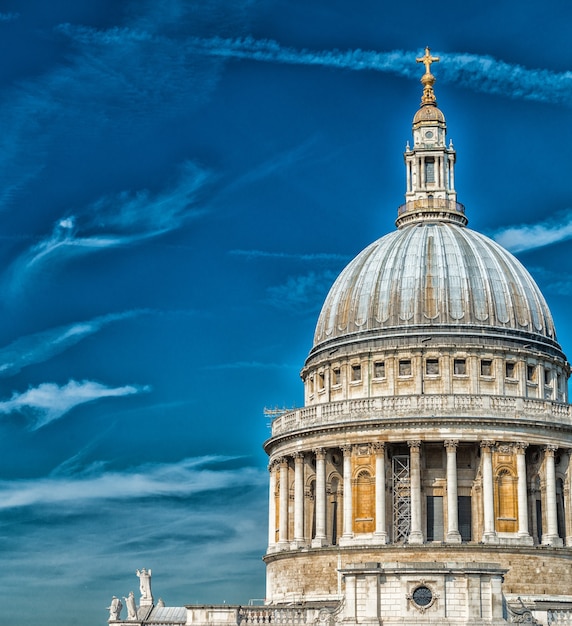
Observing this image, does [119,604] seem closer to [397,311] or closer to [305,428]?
[305,428]

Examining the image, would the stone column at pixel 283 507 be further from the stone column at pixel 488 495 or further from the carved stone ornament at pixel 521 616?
the carved stone ornament at pixel 521 616

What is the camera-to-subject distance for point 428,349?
78.4m

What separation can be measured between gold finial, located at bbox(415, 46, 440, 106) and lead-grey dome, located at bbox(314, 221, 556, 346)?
1040cm

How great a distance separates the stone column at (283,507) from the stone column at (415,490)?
31.6 ft

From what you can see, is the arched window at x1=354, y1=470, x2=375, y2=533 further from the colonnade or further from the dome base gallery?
the colonnade

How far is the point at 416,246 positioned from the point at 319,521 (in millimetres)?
19001

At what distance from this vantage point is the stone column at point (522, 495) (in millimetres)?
72250

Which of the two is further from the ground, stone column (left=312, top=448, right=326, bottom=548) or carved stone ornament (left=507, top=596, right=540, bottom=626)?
stone column (left=312, top=448, right=326, bottom=548)

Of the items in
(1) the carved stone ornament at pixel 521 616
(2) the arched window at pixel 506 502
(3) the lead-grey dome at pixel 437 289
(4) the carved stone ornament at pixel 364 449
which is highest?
(3) the lead-grey dome at pixel 437 289

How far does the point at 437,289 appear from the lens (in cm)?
8044

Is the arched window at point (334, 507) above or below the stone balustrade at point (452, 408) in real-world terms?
below

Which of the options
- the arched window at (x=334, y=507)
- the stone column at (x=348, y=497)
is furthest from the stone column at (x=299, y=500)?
the stone column at (x=348, y=497)

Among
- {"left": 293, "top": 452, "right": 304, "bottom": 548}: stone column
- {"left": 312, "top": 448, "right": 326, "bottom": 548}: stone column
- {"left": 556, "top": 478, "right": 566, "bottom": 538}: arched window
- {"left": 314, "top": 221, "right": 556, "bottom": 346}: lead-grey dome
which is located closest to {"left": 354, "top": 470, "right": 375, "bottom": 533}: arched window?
{"left": 312, "top": 448, "right": 326, "bottom": 548}: stone column

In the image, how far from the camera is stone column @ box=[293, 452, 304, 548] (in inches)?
3056
